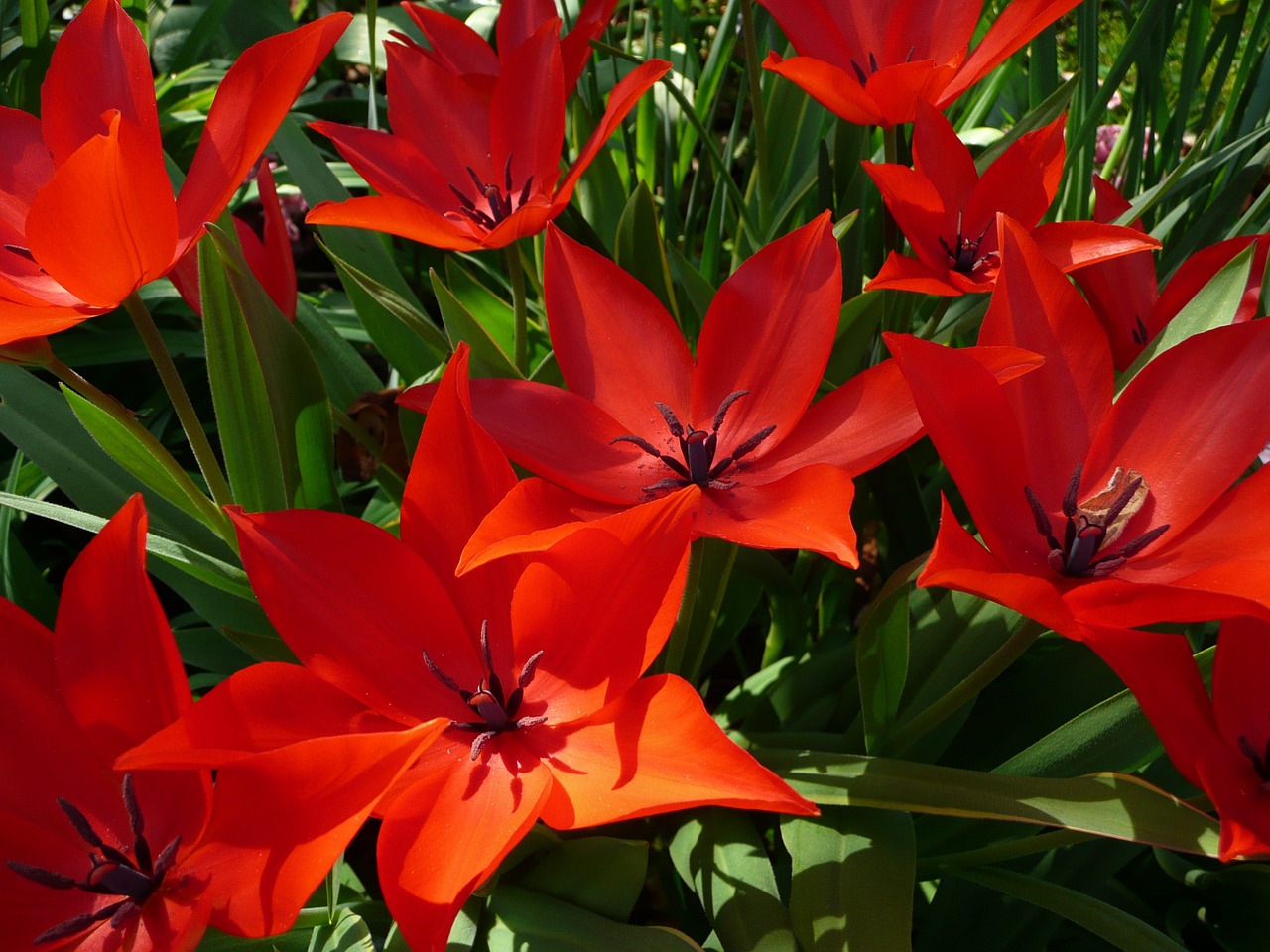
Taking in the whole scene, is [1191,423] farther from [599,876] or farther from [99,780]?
[99,780]

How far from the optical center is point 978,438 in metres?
0.64

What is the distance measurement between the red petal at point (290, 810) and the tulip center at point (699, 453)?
27cm

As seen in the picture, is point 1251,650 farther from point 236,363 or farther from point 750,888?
point 236,363

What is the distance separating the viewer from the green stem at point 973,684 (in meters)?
0.65

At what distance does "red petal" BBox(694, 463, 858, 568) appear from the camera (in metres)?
0.59

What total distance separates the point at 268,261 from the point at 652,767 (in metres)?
0.61

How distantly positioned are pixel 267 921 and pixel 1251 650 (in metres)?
0.57

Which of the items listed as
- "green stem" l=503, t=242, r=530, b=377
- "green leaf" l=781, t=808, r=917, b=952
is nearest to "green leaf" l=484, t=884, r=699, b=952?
"green leaf" l=781, t=808, r=917, b=952

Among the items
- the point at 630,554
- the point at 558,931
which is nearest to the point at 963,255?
the point at 630,554

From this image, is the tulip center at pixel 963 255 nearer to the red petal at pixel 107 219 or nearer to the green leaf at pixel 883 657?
the green leaf at pixel 883 657

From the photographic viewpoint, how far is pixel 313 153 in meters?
1.27

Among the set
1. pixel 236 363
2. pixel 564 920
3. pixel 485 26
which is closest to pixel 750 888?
pixel 564 920

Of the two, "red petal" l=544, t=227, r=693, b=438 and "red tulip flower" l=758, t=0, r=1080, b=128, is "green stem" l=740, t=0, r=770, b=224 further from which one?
"red petal" l=544, t=227, r=693, b=438

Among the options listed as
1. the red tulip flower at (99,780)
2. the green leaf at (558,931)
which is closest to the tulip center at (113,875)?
the red tulip flower at (99,780)
